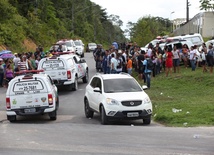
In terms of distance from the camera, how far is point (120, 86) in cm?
1638

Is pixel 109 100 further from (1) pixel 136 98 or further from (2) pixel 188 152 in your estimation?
(2) pixel 188 152

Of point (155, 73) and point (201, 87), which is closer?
point (201, 87)

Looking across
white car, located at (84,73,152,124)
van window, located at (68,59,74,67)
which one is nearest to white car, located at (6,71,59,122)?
white car, located at (84,73,152,124)

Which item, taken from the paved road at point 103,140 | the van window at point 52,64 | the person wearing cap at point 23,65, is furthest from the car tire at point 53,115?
the person wearing cap at point 23,65

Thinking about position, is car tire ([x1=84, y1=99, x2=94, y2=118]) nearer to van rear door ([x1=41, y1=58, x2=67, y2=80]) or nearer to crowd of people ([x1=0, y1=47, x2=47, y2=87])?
van rear door ([x1=41, y1=58, x2=67, y2=80])

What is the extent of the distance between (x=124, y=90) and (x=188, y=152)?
20.5 ft

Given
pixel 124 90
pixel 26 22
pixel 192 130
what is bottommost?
pixel 192 130

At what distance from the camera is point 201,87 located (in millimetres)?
22609

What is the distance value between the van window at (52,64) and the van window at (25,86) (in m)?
7.52

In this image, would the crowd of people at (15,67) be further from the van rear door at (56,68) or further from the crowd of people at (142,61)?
the van rear door at (56,68)

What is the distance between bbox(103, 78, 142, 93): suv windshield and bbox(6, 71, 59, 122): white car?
2.12 metres

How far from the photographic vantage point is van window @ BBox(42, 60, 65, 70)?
24.1 m

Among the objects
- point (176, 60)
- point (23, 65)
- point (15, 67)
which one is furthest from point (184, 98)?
point (15, 67)

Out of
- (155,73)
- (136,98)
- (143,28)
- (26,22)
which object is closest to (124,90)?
(136,98)
